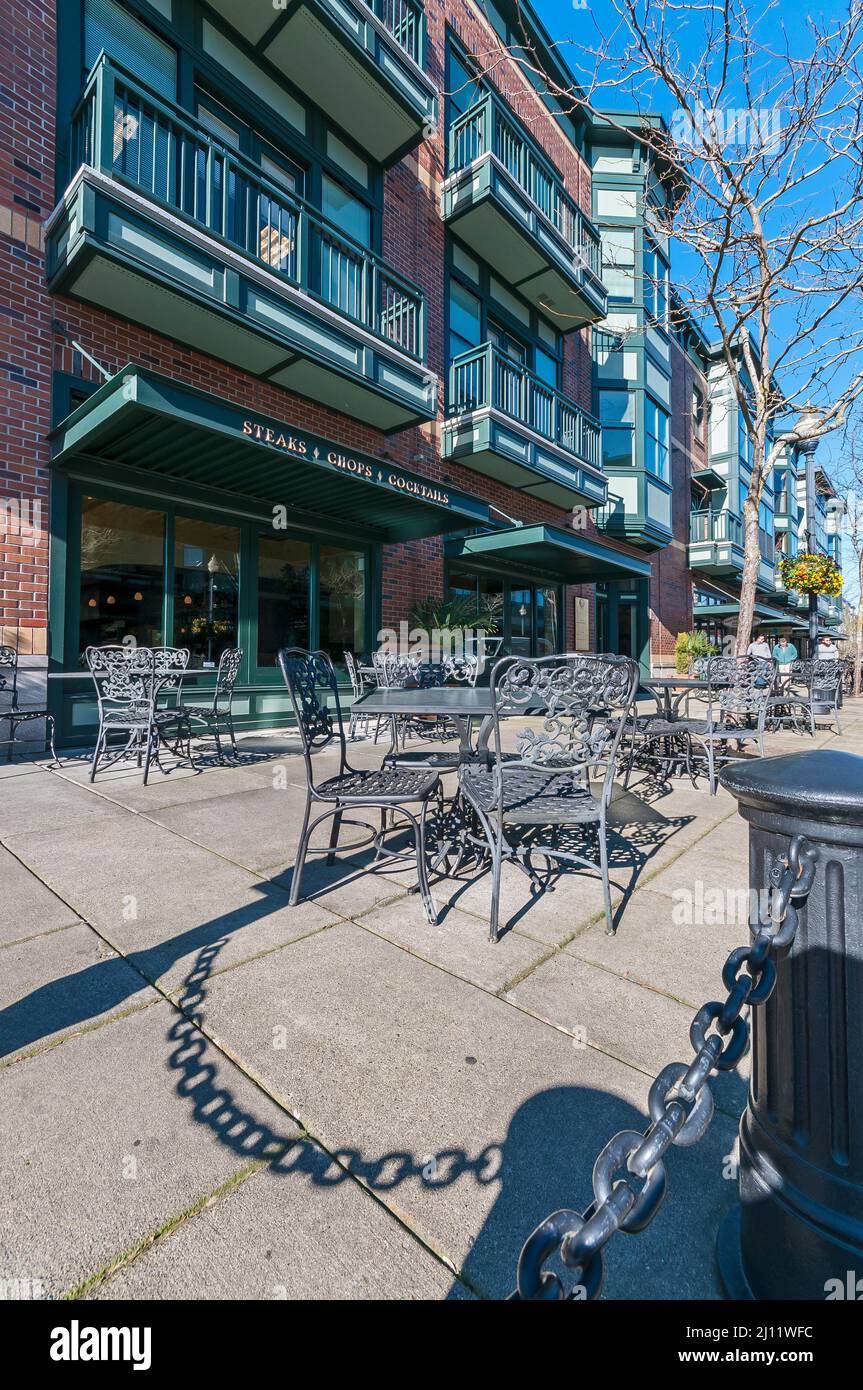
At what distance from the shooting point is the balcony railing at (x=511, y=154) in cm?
922

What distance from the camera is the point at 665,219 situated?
311 inches

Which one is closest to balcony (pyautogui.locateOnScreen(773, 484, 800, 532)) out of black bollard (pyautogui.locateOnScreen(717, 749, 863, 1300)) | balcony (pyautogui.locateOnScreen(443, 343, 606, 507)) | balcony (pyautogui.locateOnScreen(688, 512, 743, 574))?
balcony (pyautogui.locateOnScreen(688, 512, 743, 574))

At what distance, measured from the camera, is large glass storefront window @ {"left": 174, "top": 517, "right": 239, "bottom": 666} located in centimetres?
687

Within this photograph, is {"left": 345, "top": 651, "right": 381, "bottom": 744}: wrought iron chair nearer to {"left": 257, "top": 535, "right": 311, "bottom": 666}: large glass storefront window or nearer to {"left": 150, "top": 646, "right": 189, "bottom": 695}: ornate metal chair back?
{"left": 257, "top": 535, "right": 311, "bottom": 666}: large glass storefront window

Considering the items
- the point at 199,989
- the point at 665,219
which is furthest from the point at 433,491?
the point at 199,989

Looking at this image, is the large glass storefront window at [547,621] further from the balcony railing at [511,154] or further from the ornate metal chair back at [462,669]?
the balcony railing at [511,154]

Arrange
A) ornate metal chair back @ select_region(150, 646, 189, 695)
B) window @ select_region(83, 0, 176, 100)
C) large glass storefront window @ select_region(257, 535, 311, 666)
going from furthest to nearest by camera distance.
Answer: large glass storefront window @ select_region(257, 535, 311, 666), window @ select_region(83, 0, 176, 100), ornate metal chair back @ select_region(150, 646, 189, 695)

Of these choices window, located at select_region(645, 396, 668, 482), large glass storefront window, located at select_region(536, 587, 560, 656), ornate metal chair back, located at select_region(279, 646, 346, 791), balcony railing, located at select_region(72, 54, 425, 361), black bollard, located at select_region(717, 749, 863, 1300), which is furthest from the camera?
window, located at select_region(645, 396, 668, 482)

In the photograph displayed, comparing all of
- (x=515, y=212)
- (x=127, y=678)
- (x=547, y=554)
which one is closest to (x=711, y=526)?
(x=547, y=554)

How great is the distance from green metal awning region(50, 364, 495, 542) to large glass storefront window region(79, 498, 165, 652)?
1.38 ft

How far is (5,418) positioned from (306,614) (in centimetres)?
382

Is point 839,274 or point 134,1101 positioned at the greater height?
point 839,274

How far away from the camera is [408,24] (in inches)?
332
